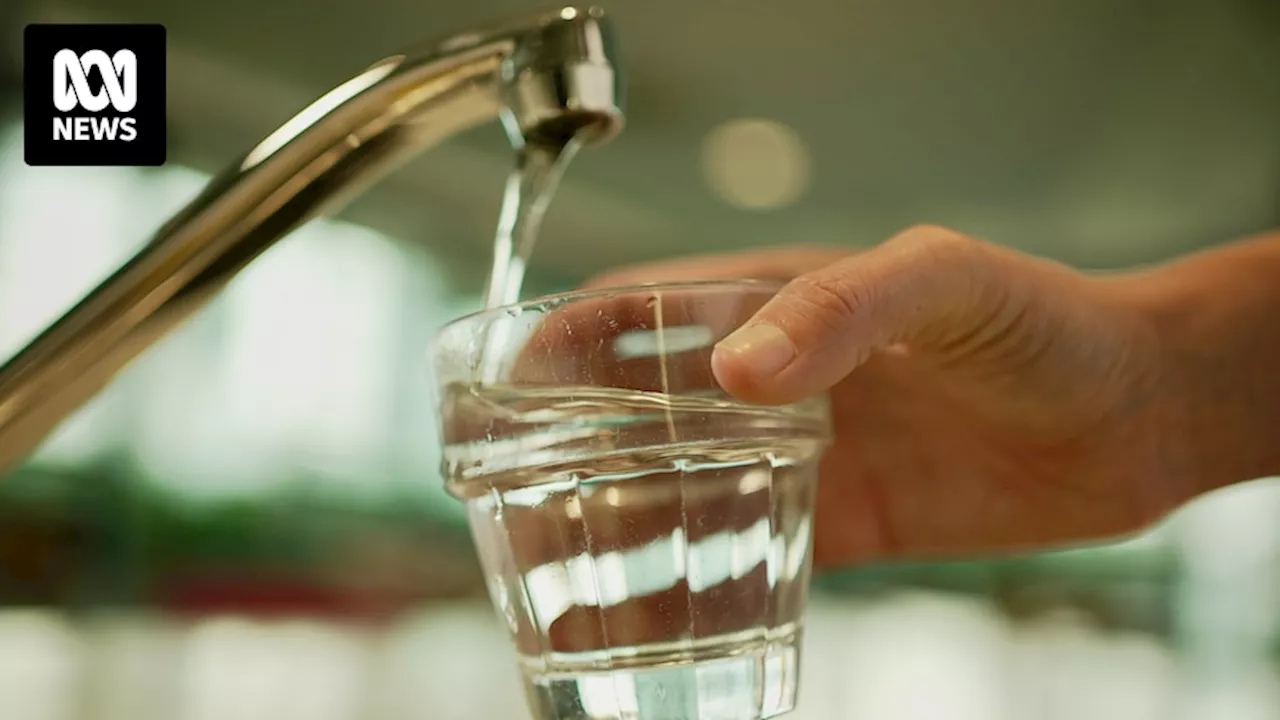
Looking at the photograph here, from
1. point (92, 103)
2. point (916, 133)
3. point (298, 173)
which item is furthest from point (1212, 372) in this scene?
point (916, 133)

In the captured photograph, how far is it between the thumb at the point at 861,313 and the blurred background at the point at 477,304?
1.05 feet

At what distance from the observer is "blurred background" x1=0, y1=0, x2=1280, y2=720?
0.72 meters

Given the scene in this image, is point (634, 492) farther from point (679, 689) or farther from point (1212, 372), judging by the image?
point (1212, 372)

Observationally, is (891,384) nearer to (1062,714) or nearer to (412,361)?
(412,361)

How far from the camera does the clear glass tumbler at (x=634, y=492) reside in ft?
0.79

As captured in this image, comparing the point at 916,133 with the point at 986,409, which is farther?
the point at 916,133

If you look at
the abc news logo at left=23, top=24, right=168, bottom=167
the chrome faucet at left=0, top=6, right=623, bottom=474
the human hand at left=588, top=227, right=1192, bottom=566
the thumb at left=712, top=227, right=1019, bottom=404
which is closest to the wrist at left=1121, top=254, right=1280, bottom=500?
the human hand at left=588, top=227, right=1192, bottom=566

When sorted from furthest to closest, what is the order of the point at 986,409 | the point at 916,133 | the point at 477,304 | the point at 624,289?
the point at 916,133
the point at 477,304
the point at 986,409
the point at 624,289

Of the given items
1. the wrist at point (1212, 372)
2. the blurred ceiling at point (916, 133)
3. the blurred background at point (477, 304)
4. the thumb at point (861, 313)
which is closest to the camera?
the thumb at point (861, 313)

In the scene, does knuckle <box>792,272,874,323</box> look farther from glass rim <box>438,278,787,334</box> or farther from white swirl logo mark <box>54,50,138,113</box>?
white swirl logo mark <box>54,50,138,113</box>

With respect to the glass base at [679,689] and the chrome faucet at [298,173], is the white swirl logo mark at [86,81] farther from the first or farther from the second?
the glass base at [679,689]

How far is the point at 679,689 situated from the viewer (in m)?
0.25

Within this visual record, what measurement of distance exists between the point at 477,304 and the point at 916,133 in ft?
1.73

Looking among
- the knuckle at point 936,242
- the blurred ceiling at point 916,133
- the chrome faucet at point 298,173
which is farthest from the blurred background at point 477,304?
the knuckle at point 936,242
